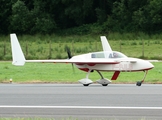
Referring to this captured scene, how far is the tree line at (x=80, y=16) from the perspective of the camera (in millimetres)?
66125

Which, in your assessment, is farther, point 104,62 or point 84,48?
point 84,48

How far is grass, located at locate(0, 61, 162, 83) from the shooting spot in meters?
25.1

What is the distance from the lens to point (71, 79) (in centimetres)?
2578

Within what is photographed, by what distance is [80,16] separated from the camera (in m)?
73.1

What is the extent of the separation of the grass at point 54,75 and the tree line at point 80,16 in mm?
34232

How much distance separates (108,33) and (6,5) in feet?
49.9

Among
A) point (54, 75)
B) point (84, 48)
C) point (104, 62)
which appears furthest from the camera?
point (84, 48)

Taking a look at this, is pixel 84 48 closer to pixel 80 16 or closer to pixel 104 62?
pixel 104 62
